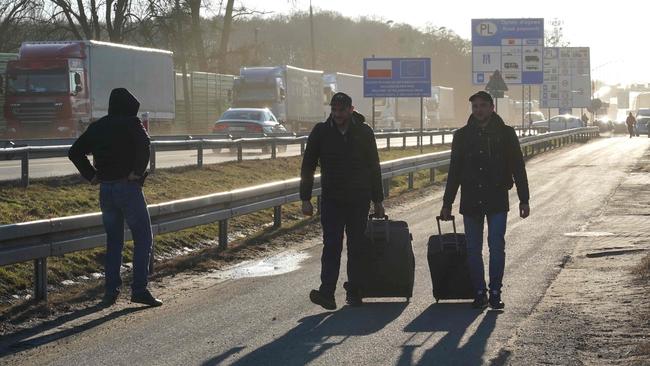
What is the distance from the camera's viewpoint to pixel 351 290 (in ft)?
33.9

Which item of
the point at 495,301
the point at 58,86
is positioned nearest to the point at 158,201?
the point at 495,301

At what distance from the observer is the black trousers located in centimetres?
1023

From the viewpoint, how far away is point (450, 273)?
10.3 meters

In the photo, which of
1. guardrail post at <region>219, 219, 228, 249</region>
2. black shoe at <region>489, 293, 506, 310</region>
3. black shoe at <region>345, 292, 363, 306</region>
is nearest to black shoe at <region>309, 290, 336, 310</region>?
black shoe at <region>345, 292, 363, 306</region>

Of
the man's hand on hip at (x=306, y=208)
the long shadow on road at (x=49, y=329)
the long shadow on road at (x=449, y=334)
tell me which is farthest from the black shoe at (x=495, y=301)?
the long shadow on road at (x=49, y=329)

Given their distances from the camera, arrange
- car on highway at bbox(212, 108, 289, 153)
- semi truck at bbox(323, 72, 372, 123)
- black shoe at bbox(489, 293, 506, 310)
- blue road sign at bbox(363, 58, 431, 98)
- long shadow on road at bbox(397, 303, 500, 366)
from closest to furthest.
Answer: long shadow on road at bbox(397, 303, 500, 366), black shoe at bbox(489, 293, 506, 310), car on highway at bbox(212, 108, 289, 153), blue road sign at bbox(363, 58, 431, 98), semi truck at bbox(323, 72, 372, 123)

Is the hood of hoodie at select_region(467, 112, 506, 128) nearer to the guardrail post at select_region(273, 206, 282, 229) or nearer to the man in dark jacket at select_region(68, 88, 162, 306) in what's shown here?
the man in dark jacket at select_region(68, 88, 162, 306)

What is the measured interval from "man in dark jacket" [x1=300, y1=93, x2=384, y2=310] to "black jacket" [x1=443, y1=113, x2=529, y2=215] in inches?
27.1

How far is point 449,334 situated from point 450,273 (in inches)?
60.5

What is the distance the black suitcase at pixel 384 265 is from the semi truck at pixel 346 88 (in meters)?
51.0

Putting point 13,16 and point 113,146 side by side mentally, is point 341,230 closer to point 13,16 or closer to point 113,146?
point 113,146

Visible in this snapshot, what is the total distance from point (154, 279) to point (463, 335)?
439 centimetres

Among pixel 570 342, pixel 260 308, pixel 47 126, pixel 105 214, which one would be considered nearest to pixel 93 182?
pixel 105 214

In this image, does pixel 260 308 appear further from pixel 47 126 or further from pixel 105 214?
pixel 47 126
